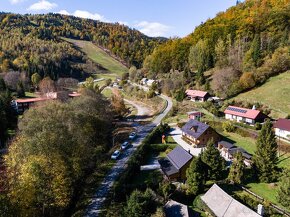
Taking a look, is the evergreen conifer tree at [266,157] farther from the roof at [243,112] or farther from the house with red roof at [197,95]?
the house with red roof at [197,95]

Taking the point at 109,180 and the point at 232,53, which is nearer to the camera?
the point at 109,180

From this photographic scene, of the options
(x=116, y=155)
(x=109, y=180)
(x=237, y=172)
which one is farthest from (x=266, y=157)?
(x=116, y=155)

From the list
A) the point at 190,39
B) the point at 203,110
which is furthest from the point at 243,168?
the point at 190,39

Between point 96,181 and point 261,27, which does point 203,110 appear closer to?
point 96,181

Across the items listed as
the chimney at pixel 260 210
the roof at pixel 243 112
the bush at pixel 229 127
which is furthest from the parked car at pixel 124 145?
the chimney at pixel 260 210

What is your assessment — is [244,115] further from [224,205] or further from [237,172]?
[224,205]
